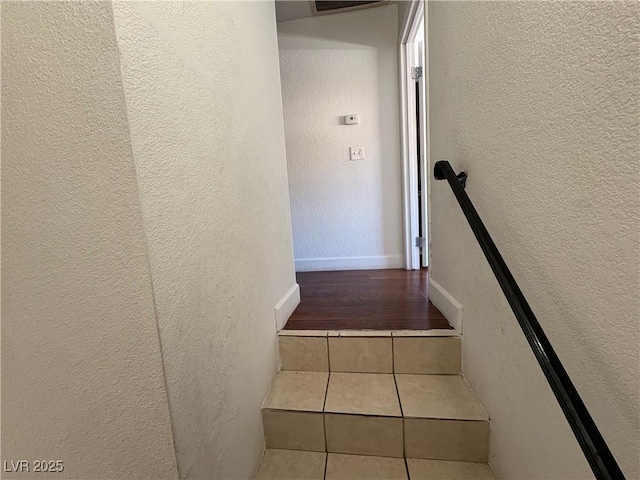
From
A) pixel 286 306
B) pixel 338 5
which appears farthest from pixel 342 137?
pixel 286 306

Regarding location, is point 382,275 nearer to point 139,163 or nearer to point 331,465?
point 331,465

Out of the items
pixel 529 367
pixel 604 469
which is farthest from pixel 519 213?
pixel 604 469

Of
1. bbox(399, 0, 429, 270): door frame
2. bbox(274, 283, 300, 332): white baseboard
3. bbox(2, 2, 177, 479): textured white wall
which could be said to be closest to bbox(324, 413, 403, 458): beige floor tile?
bbox(274, 283, 300, 332): white baseboard

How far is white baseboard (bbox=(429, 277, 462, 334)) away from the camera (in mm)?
1306

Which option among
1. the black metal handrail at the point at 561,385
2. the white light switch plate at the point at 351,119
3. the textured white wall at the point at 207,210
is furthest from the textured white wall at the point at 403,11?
the black metal handrail at the point at 561,385

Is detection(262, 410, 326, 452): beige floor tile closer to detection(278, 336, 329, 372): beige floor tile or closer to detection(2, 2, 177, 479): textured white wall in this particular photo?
detection(278, 336, 329, 372): beige floor tile

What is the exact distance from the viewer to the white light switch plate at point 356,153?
252 cm

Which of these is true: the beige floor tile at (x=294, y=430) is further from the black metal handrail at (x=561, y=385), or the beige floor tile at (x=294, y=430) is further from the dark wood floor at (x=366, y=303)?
the black metal handrail at (x=561, y=385)

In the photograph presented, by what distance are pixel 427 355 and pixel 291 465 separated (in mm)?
757

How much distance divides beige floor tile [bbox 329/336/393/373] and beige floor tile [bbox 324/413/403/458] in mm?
262

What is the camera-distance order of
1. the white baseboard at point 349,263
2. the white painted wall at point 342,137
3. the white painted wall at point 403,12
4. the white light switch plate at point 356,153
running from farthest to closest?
the white baseboard at point 349,263 < the white light switch plate at point 356,153 < the white painted wall at point 342,137 < the white painted wall at point 403,12

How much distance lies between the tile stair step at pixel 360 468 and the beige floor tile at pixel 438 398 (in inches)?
7.6

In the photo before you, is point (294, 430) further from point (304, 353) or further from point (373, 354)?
point (373, 354)

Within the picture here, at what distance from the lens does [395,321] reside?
1489 millimetres
